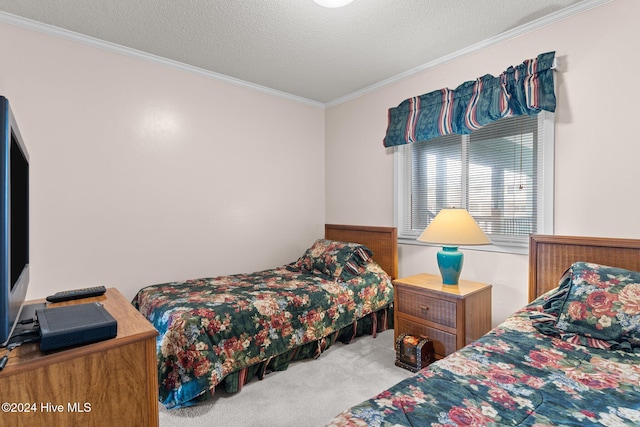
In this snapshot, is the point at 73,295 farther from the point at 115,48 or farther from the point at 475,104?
the point at 475,104

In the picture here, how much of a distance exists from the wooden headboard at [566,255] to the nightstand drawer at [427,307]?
62 centimetres

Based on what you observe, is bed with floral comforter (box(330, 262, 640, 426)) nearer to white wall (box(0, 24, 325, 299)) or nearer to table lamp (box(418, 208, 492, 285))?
table lamp (box(418, 208, 492, 285))

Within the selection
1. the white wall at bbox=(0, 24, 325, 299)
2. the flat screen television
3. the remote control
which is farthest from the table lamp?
the flat screen television

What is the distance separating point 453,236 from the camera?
2336 millimetres

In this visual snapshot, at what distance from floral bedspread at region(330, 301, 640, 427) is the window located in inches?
46.8

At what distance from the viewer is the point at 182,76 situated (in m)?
3.01

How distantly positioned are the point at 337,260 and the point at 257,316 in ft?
3.59

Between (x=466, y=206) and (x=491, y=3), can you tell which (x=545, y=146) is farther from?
(x=491, y=3)

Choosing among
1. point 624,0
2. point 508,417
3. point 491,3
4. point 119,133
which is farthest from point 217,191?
point 624,0

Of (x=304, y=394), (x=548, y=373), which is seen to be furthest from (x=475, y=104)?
(x=304, y=394)

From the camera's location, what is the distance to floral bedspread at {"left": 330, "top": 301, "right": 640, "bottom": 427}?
0.98m

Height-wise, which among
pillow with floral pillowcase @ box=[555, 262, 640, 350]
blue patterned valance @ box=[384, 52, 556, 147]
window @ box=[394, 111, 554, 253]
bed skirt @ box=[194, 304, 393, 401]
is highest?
blue patterned valance @ box=[384, 52, 556, 147]

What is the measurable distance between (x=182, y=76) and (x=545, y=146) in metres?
3.10

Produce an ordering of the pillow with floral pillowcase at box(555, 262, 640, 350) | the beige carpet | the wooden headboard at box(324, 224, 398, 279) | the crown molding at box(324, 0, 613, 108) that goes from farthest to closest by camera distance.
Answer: the wooden headboard at box(324, 224, 398, 279), the crown molding at box(324, 0, 613, 108), the beige carpet, the pillow with floral pillowcase at box(555, 262, 640, 350)
